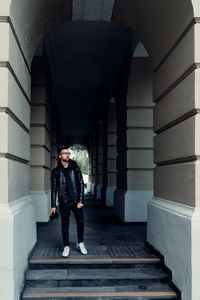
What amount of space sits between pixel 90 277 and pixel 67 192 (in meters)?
1.54

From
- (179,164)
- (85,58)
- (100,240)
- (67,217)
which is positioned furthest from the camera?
(85,58)

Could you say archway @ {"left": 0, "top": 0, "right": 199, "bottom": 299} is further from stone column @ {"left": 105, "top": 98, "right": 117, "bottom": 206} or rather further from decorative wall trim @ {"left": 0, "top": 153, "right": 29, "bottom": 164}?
stone column @ {"left": 105, "top": 98, "right": 117, "bottom": 206}

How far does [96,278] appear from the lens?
5031mm

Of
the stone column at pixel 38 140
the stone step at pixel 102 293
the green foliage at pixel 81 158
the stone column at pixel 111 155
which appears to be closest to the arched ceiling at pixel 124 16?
the stone column at pixel 38 140

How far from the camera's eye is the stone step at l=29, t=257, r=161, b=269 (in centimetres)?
538

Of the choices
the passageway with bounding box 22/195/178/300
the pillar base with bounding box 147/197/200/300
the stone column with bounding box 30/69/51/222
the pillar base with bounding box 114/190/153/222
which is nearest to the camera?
the pillar base with bounding box 147/197/200/300

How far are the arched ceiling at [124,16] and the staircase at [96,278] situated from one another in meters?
3.52

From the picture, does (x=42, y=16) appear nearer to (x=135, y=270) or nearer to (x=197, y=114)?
(x=197, y=114)

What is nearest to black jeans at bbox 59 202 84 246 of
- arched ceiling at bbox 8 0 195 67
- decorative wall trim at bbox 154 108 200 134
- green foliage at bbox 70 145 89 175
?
decorative wall trim at bbox 154 108 200 134

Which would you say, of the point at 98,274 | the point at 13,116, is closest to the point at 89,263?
the point at 98,274

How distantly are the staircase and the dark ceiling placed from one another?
6162 millimetres

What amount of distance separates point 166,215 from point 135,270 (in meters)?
0.99

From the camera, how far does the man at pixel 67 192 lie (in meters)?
5.96

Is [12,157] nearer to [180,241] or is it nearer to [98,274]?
[98,274]
